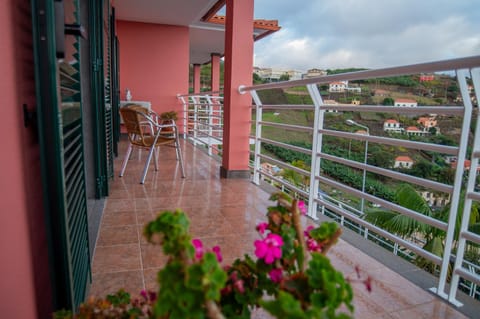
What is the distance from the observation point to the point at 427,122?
183 centimetres

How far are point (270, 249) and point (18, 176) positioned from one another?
593 millimetres

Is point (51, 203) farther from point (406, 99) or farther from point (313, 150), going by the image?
point (313, 150)

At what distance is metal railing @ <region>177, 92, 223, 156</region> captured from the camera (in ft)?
17.2

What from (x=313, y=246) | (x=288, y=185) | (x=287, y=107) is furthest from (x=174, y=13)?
(x=313, y=246)

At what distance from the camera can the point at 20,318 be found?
2.50 feet

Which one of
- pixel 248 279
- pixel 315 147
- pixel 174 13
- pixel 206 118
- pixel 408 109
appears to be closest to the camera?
pixel 248 279

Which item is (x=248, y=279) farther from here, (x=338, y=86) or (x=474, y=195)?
(x=338, y=86)

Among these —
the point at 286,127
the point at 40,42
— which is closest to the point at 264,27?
the point at 286,127

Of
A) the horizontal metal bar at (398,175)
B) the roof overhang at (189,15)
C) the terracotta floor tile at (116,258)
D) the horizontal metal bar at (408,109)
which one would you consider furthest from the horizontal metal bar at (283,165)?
the roof overhang at (189,15)

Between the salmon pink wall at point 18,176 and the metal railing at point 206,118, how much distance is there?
4.17m

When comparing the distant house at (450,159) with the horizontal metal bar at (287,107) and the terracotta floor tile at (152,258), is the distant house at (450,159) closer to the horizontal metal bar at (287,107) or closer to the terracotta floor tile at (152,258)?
the horizontal metal bar at (287,107)

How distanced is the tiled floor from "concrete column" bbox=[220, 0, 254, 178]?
10.3 inches

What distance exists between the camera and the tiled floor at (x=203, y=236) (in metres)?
1.45

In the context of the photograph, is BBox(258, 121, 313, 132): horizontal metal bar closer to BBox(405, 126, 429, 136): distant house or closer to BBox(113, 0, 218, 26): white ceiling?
BBox(405, 126, 429, 136): distant house
